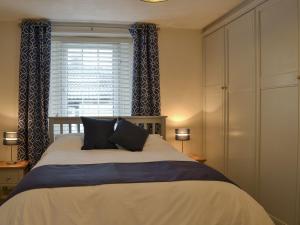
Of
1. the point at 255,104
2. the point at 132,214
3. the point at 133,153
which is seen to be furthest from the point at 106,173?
the point at 255,104

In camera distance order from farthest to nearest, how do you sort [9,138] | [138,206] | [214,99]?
[214,99] → [9,138] → [138,206]

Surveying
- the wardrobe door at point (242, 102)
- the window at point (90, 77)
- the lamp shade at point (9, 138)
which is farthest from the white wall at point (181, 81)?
the lamp shade at point (9, 138)

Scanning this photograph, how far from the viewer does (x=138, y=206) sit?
5.71ft

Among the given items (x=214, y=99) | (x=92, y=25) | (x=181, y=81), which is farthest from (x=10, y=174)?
(x=214, y=99)

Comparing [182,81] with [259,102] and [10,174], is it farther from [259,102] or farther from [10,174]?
[10,174]

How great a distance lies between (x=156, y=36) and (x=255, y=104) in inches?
69.2

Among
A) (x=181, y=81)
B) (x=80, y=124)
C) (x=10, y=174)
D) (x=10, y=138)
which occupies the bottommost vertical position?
(x=10, y=174)

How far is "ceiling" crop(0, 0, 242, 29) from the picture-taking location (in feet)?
10.9

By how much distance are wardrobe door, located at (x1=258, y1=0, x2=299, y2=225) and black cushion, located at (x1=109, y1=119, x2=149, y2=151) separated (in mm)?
1223

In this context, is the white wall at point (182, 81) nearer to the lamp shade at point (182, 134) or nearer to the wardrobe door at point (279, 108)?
the lamp shade at point (182, 134)

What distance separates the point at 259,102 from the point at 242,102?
1.11ft

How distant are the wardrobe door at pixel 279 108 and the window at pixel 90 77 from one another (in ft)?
6.42

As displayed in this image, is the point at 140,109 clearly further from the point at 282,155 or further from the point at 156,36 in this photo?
the point at 282,155

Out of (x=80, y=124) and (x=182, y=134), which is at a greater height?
(x=80, y=124)
